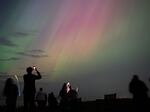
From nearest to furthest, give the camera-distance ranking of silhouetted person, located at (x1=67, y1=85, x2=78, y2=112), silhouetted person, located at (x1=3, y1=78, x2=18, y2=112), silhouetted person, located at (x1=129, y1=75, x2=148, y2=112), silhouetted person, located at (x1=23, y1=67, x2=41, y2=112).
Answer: silhouetted person, located at (x1=129, y1=75, x2=148, y2=112)
silhouetted person, located at (x1=23, y1=67, x2=41, y2=112)
silhouetted person, located at (x1=3, y1=78, x2=18, y2=112)
silhouetted person, located at (x1=67, y1=85, x2=78, y2=112)

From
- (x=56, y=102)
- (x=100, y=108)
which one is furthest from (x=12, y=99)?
(x=56, y=102)

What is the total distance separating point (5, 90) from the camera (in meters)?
21.5

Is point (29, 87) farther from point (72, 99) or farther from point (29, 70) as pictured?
point (72, 99)

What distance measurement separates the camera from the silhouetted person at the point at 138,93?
20.3 metres

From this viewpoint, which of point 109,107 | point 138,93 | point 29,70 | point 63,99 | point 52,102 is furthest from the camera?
point 52,102

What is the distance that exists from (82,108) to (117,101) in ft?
7.44

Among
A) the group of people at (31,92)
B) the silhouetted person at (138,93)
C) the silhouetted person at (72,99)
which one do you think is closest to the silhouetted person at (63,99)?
the silhouetted person at (72,99)

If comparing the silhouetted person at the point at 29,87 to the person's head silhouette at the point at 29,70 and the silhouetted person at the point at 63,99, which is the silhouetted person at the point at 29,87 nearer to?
the person's head silhouette at the point at 29,70

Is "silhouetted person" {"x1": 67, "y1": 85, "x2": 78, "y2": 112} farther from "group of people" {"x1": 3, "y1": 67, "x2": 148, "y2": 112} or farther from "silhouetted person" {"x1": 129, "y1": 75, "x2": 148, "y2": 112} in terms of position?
"silhouetted person" {"x1": 129, "y1": 75, "x2": 148, "y2": 112}

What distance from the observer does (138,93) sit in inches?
800

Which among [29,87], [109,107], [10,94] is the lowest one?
[109,107]

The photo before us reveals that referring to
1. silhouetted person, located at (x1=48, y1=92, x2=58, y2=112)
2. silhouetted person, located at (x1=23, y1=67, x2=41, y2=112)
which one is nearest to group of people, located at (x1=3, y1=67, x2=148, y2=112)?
silhouetted person, located at (x1=23, y1=67, x2=41, y2=112)

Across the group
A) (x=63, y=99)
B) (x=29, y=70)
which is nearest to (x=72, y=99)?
(x=63, y=99)

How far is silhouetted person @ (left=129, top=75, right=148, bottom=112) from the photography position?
2027 cm
